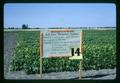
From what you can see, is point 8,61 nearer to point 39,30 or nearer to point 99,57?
point 39,30

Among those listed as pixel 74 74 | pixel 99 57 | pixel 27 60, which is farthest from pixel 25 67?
pixel 99 57

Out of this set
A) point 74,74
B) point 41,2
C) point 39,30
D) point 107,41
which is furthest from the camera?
point 107,41

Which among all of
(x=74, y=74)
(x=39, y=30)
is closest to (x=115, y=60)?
Answer: (x=74, y=74)

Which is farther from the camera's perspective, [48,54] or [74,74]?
[74,74]

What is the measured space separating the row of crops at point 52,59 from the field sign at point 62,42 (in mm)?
195

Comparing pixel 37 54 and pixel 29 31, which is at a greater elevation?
pixel 29 31

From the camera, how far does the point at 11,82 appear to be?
10.0ft

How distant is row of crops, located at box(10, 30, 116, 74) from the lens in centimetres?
354

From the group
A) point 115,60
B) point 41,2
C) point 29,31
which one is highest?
point 41,2

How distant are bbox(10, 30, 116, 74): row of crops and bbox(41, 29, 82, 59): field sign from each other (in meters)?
0.20

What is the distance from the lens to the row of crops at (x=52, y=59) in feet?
11.6

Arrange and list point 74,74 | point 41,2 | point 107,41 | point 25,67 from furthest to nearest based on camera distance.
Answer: point 107,41 → point 25,67 → point 74,74 → point 41,2

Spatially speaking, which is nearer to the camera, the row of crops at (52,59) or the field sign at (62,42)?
the field sign at (62,42)

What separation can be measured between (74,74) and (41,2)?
954mm
